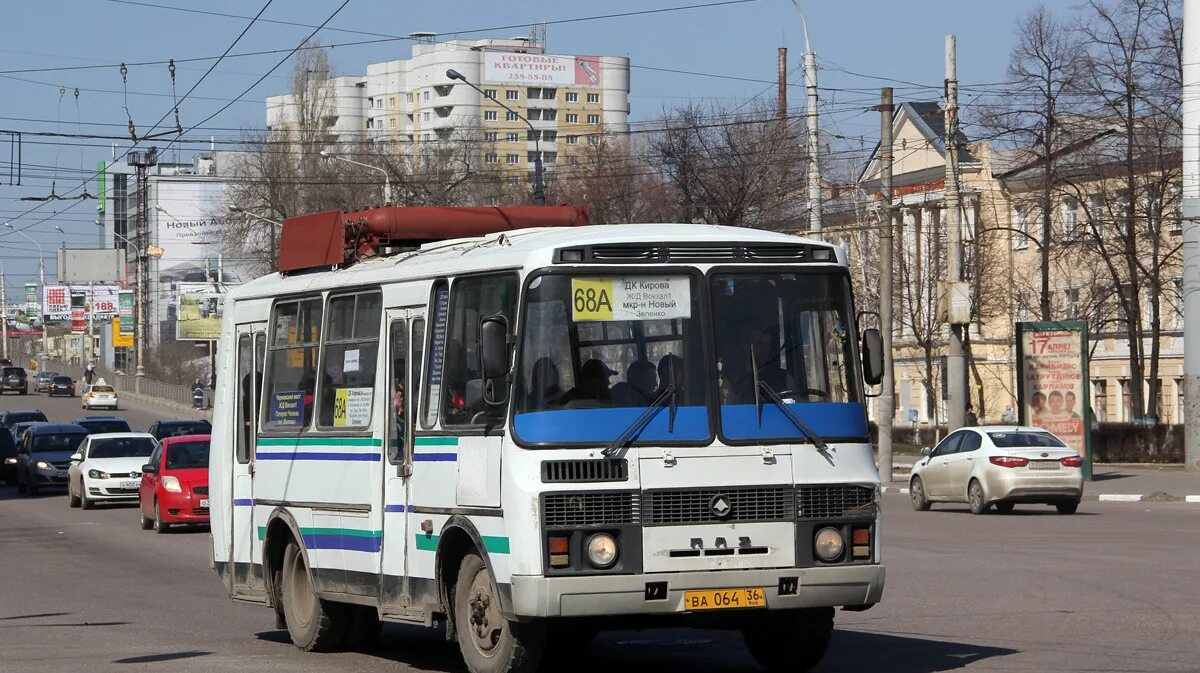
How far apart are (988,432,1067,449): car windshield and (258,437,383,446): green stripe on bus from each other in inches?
695

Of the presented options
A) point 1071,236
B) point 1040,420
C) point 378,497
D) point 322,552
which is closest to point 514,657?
point 378,497

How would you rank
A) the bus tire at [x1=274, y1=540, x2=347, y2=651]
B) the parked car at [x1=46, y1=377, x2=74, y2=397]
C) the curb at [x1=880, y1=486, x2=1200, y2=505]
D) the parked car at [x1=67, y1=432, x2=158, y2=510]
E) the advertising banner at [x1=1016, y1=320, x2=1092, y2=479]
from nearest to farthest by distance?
1. the bus tire at [x1=274, y1=540, x2=347, y2=651]
2. the curb at [x1=880, y1=486, x2=1200, y2=505]
3. the parked car at [x1=67, y1=432, x2=158, y2=510]
4. the advertising banner at [x1=1016, y1=320, x2=1092, y2=479]
5. the parked car at [x1=46, y1=377, x2=74, y2=397]

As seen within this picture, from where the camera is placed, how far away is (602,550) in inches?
372

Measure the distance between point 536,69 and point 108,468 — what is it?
14363cm

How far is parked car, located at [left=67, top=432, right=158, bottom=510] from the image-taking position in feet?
111

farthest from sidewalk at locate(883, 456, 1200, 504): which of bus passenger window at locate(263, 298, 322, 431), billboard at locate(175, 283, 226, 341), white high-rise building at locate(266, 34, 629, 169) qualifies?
white high-rise building at locate(266, 34, 629, 169)

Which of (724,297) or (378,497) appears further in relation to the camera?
(378,497)

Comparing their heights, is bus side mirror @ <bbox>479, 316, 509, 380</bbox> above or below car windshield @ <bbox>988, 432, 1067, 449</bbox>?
above

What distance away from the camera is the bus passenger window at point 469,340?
9.97 meters

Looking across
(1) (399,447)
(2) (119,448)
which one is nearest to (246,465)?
(1) (399,447)

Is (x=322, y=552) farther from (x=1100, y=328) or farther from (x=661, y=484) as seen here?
(x=1100, y=328)

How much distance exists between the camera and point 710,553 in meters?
9.61

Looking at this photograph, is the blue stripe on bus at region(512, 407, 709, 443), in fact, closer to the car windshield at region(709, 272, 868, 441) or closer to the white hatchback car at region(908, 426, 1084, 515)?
the car windshield at region(709, 272, 868, 441)

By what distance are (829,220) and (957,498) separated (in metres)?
40.6
